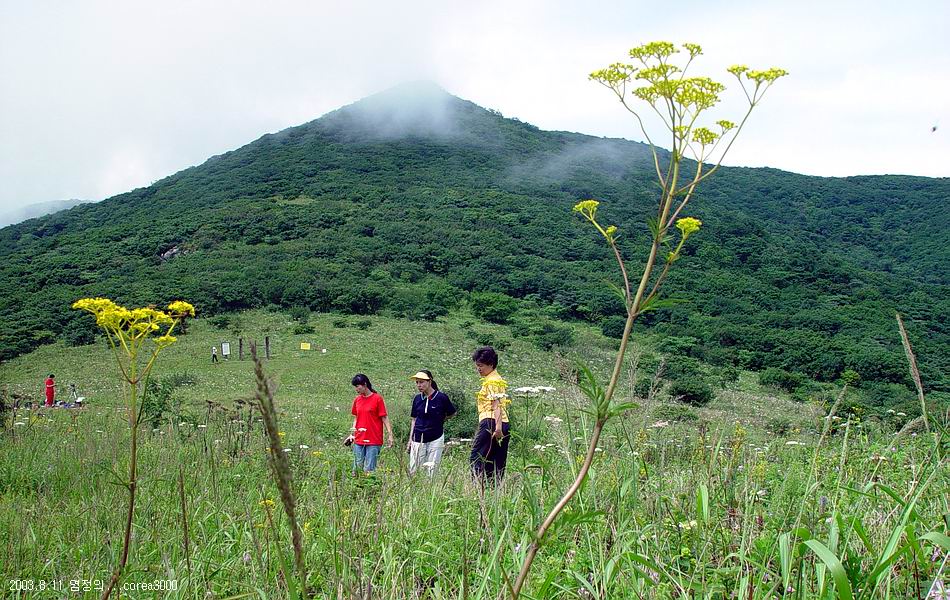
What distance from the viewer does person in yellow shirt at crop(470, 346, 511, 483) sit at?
14.4ft

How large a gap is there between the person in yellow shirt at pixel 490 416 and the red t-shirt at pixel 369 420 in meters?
1.40

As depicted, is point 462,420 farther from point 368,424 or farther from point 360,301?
point 360,301

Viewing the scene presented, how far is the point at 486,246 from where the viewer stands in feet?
180

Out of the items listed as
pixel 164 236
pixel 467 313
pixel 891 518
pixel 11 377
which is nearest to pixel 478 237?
pixel 467 313

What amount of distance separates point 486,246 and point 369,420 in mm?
49134

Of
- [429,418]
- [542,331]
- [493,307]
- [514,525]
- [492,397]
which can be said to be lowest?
[542,331]

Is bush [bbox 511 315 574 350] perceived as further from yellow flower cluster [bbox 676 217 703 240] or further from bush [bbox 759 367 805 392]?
yellow flower cluster [bbox 676 217 703 240]

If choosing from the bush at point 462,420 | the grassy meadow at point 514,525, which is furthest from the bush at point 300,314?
the grassy meadow at point 514,525

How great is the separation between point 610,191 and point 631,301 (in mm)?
79962

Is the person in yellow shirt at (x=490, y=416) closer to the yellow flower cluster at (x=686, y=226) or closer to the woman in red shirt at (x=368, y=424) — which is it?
the woman in red shirt at (x=368, y=424)

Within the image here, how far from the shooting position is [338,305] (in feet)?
122

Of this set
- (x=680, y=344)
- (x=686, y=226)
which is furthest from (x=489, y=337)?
(x=686, y=226)

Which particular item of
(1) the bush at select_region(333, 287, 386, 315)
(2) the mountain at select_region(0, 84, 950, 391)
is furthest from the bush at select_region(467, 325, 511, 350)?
(1) the bush at select_region(333, 287, 386, 315)

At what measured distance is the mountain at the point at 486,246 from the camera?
3881 cm
